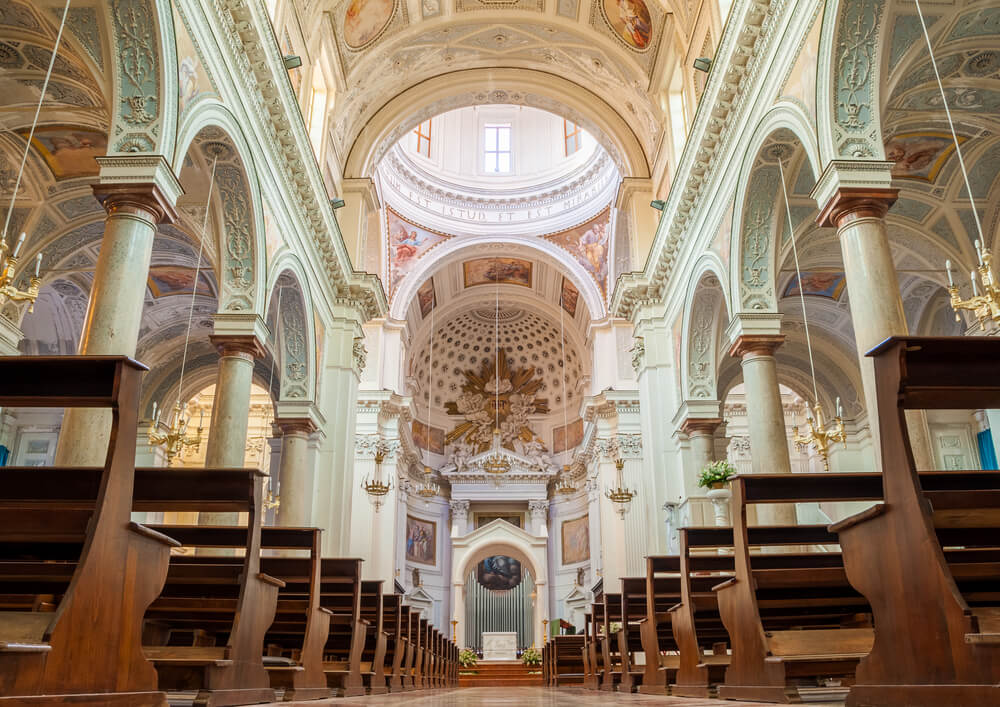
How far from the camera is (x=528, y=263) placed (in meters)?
24.2

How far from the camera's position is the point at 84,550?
104 inches

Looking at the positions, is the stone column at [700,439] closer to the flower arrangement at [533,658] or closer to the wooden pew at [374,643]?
the wooden pew at [374,643]

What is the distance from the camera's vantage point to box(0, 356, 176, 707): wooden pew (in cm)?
251

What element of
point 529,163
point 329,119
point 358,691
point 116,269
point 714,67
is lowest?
point 358,691

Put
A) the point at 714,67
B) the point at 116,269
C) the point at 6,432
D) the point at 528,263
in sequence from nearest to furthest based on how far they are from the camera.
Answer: the point at 116,269, the point at 714,67, the point at 6,432, the point at 528,263

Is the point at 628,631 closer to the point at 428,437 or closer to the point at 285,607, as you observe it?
the point at 285,607

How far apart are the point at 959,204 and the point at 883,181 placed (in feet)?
18.7

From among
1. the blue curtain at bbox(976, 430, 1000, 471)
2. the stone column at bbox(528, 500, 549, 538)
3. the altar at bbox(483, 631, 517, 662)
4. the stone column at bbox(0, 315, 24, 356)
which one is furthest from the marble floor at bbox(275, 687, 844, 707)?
the stone column at bbox(528, 500, 549, 538)

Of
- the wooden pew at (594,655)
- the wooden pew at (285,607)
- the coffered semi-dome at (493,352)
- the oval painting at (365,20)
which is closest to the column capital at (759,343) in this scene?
the wooden pew at (594,655)

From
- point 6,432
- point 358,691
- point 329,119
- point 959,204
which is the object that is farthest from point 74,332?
point 959,204

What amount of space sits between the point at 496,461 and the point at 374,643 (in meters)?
15.0

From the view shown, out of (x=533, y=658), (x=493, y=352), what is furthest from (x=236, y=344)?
(x=493, y=352)

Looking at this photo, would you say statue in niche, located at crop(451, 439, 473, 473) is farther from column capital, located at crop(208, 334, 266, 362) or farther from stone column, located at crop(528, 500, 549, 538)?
column capital, located at crop(208, 334, 266, 362)

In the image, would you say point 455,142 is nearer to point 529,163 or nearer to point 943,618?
point 529,163
